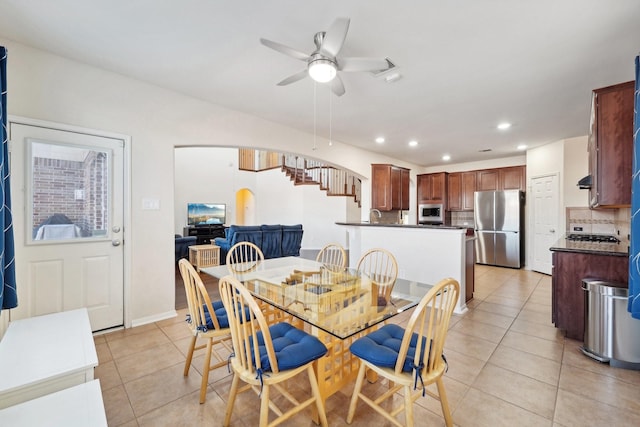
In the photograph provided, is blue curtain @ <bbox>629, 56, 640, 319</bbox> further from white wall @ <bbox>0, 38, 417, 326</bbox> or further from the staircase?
the staircase

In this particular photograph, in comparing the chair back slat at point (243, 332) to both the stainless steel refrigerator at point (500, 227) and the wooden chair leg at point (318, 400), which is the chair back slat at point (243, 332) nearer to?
the wooden chair leg at point (318, 400)

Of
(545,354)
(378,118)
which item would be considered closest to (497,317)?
(545,354)

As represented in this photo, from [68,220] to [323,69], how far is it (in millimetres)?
2707

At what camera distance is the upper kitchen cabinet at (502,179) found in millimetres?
6172

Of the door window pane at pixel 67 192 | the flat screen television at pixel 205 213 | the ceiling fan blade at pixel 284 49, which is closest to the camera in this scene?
the ceiling fan blade at pixel 284 49

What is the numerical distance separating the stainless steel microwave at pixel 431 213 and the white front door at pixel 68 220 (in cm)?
672

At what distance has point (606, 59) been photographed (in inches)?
94.8

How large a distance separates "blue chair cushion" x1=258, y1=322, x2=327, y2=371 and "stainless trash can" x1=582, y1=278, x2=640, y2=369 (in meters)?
2.40

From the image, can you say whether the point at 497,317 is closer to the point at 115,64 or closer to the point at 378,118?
the point at 378,118

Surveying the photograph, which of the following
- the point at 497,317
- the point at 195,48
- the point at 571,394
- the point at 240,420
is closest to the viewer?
the point at 240,420

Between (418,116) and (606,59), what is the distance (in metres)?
1.86

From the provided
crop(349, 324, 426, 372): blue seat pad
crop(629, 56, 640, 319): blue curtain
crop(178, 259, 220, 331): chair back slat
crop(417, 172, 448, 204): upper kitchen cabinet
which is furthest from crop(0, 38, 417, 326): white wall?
crop(417, 172, 448, 204): upper kitchen cabinet

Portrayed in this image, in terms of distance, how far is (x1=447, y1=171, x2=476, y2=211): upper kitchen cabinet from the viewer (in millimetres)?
6895

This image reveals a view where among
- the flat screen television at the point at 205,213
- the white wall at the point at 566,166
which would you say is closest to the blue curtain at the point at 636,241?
the white wall at the point at 566,166
